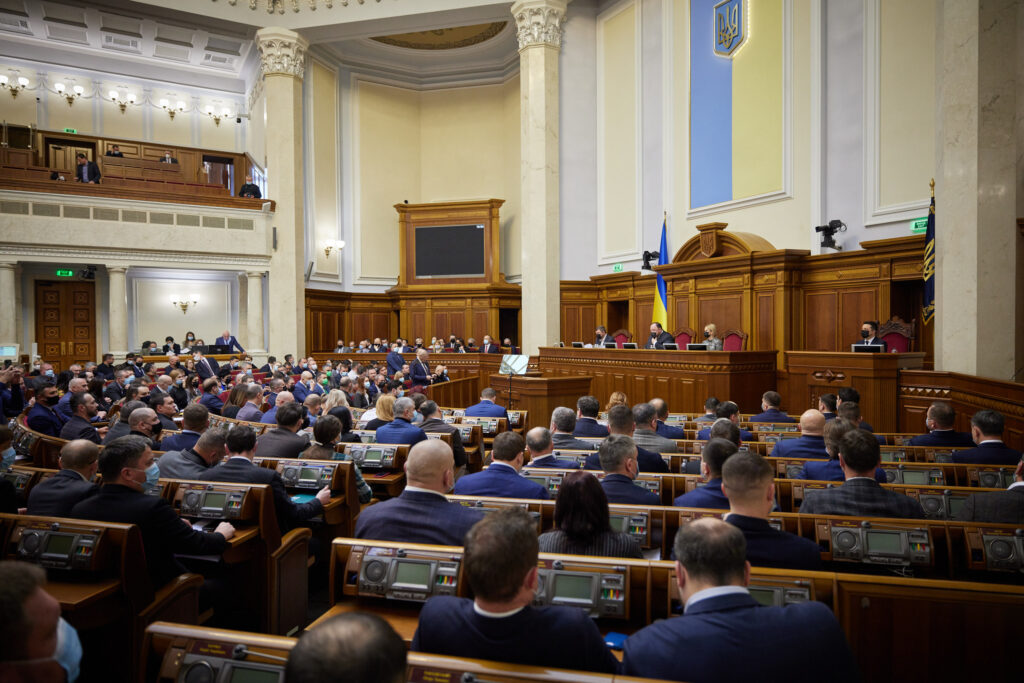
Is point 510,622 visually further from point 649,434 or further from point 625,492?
point 649,434

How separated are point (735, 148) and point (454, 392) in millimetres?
6816

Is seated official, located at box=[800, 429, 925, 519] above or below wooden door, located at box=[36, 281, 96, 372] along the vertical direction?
below

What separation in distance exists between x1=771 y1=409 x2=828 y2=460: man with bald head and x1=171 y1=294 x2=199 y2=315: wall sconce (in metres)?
16.3

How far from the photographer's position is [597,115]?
14.2 m

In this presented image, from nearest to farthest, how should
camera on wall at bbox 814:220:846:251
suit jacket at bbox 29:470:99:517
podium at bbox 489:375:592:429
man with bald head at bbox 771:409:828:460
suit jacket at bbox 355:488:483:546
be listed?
suit jacket at bbox 355:488:483:546 < suit jacket at bbox 29:470:99:517 < man with bald head at bbox 771:409:828:460 < podium at bbox 489:375:592:429 < camera on wall at bbox 814:220:846:251

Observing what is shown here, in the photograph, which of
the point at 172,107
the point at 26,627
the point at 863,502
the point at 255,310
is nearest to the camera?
the point at 26,627

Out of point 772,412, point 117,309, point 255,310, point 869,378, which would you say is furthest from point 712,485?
point 117,309

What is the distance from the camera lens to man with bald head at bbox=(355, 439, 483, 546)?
2.46m

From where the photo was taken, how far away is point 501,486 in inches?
130

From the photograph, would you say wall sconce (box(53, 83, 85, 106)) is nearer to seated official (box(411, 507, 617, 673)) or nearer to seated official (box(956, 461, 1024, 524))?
seated official (box(411, 507, 617, 673))

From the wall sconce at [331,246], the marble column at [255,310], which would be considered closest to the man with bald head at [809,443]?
the marble column at [255,310]

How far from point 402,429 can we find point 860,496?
3.30 metres

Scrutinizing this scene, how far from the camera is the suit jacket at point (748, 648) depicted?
57.1 inches

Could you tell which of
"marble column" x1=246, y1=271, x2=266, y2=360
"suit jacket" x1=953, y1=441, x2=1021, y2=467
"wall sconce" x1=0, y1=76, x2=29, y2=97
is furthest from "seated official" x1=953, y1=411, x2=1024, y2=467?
"wall sconce" x1=0, y1=76, x2=29, y2=97
